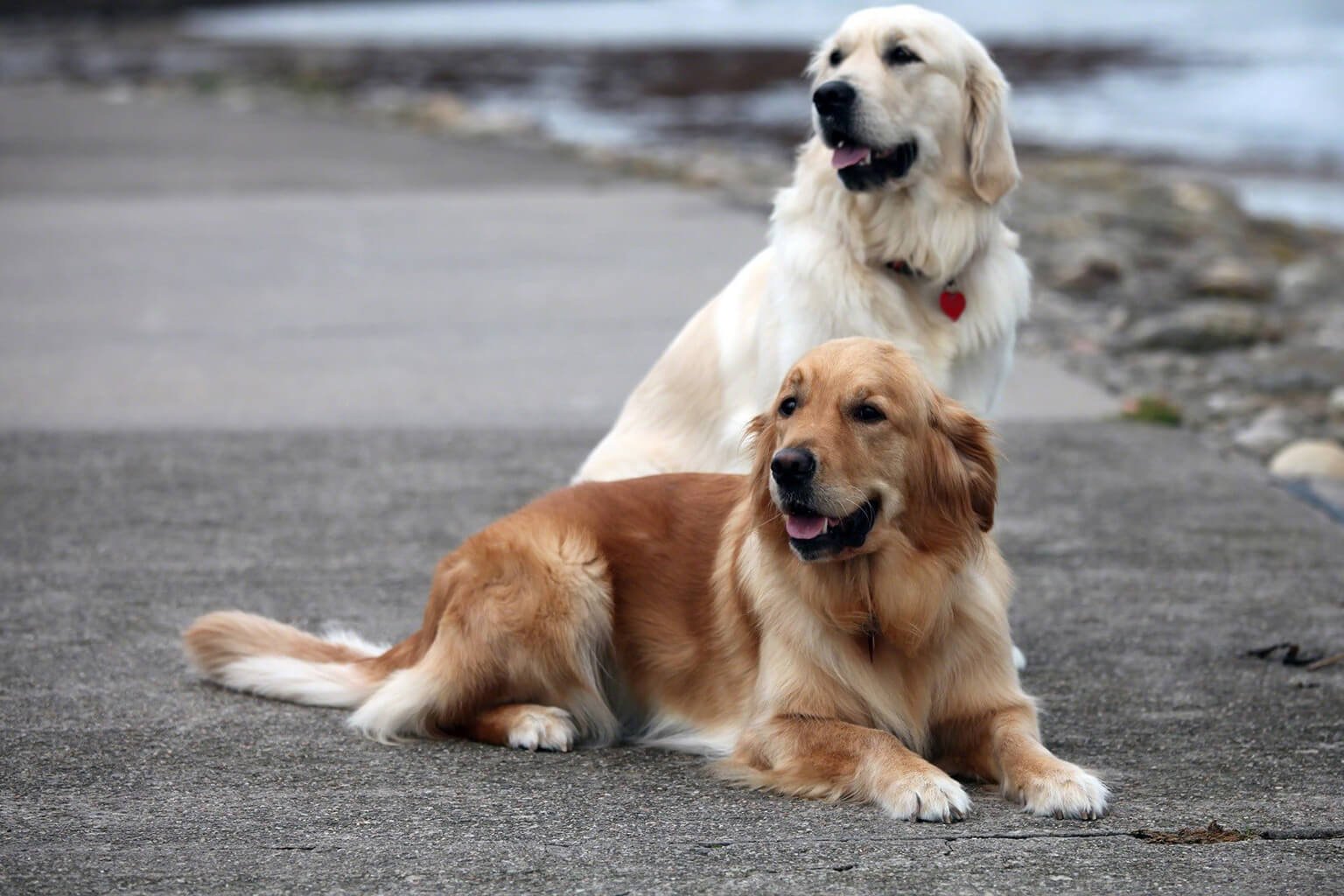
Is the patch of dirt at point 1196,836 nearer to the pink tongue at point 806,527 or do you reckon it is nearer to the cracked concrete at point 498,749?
the cracked concrete at point 498,749

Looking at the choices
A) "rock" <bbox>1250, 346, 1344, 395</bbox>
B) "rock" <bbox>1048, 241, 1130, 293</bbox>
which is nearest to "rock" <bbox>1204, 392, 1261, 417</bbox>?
"rock" <bbox>1250, 346, 1344, 395</bbox>

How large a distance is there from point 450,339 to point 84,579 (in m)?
4.26

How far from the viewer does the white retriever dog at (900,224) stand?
5344 millimetres

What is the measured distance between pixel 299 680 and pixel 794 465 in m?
1.76

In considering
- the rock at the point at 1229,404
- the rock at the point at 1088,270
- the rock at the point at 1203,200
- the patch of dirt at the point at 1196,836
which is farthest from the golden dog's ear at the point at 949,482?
the rock at the point at 1203,200

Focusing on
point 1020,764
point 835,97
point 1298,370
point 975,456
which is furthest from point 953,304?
point 1298,370

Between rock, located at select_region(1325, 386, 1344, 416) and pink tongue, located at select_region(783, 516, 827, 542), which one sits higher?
pink tongue, located at select_region(783, 516, 827, 542)

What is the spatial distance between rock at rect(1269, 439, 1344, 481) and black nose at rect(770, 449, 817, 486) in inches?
157

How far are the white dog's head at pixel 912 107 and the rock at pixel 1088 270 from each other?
20.9ft

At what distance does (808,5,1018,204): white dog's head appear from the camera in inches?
211

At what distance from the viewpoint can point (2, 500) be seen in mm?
7055

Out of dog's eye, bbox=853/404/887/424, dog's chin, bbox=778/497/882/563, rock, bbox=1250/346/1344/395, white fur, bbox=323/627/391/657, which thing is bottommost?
rock, bbox=1250/346/1344/395

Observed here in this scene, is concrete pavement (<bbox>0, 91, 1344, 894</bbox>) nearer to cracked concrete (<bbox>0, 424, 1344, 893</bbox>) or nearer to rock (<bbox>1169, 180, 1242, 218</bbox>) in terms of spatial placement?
cracked concrete (<bbox>0, 424, 1344, 893</bbox>)

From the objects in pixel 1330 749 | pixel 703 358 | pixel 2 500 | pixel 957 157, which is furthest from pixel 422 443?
pixel 1330 749
